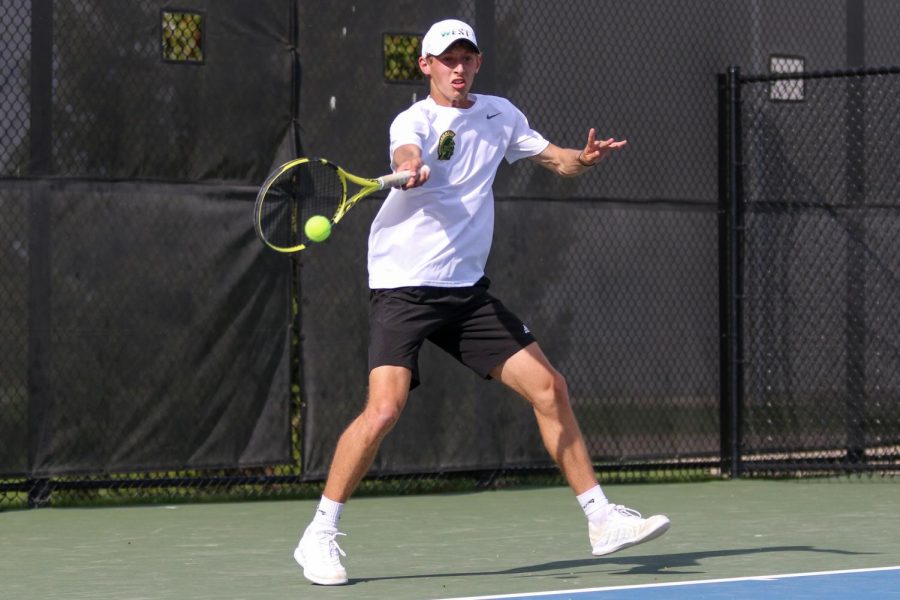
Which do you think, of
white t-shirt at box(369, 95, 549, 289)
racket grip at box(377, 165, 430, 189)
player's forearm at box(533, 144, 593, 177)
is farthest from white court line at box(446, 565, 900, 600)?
player's forearm at box(533, 144, 593, 177)

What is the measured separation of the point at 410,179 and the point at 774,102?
4667mm

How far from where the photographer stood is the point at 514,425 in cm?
870

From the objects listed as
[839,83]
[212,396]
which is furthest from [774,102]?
[212,396]

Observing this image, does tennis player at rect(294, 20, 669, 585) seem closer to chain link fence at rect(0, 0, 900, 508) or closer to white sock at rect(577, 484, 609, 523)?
white sock at rect(577, 484, 609, 523)

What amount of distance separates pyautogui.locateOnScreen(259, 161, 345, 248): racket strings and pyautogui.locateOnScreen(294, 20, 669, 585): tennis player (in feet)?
7.52

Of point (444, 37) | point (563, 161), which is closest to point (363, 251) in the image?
point (563, 161)

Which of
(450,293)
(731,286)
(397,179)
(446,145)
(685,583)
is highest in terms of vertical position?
(446,145)

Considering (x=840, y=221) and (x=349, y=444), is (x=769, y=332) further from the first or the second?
(x=349, y=444)

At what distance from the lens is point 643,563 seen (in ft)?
19.5

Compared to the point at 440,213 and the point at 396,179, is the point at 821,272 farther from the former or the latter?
the point at 396,179

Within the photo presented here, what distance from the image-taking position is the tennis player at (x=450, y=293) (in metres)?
5.55

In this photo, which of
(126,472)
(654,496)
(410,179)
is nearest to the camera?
(410,179)

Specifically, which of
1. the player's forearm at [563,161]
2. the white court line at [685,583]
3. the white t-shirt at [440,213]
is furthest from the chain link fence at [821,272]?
the white t-shirt at [440,213]

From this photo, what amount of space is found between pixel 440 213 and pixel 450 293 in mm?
279
